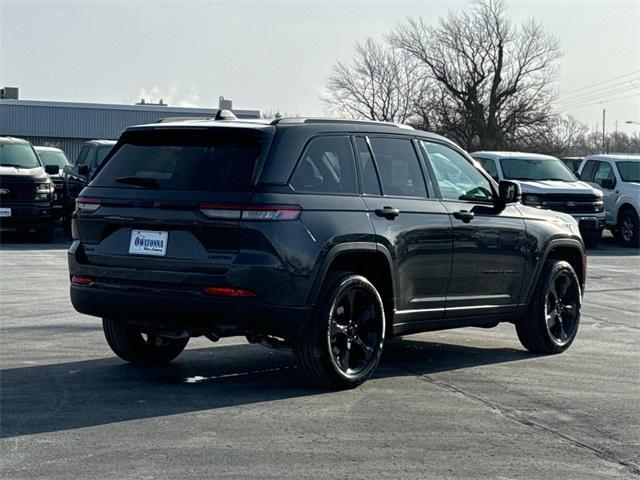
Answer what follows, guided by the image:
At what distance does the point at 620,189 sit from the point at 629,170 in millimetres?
670

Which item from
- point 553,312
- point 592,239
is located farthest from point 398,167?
point 592,239

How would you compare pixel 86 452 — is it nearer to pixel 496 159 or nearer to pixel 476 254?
pixel 476 254

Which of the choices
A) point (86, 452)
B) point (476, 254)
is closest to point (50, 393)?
point (86, 452)

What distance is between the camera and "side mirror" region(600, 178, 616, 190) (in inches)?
1002

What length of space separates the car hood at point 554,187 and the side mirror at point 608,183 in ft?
5.98

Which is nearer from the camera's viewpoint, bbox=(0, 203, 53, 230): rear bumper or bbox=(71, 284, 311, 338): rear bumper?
bbox=(71, 284, 311, 338): rear bumper

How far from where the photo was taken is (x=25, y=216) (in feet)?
72.1

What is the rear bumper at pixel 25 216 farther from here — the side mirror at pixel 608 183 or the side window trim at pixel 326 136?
the side window trim at pixel 326 136

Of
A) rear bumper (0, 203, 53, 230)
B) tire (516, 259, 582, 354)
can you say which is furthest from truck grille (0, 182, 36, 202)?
tire (516, 259, 582, 354)

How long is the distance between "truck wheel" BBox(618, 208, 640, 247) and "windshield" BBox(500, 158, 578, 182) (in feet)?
5.82

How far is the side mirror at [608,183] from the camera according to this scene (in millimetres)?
25441

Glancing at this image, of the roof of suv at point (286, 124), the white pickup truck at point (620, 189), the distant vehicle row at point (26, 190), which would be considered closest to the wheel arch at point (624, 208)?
the white pickup truck at point (620, 189)

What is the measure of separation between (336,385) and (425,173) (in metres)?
1.88

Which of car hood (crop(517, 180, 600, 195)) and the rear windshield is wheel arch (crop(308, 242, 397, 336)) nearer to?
the rear windshield
